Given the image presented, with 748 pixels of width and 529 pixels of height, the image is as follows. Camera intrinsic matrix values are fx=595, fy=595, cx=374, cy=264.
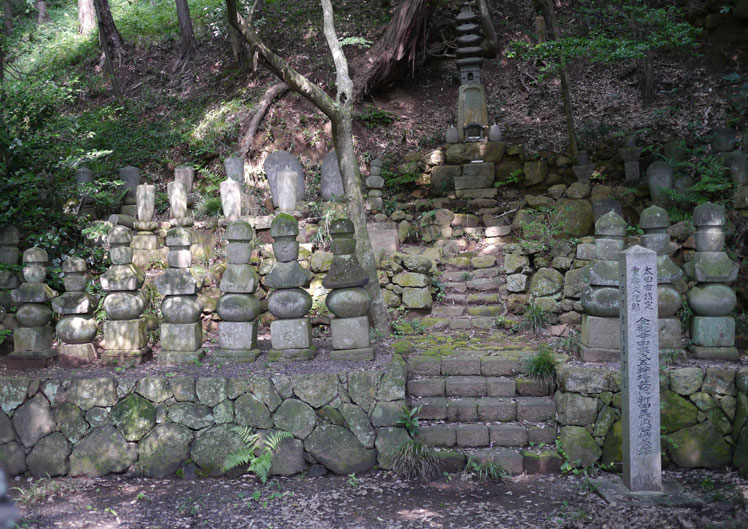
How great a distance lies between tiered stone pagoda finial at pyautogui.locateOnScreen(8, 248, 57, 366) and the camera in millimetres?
6176

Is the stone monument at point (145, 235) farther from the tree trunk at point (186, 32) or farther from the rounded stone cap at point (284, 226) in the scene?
the tree trunk at point (186, 32)

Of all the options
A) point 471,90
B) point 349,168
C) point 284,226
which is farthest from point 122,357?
point 471,90

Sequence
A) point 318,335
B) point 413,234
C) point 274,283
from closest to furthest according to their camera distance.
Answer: point 274,283, point 318,335, point 413,234

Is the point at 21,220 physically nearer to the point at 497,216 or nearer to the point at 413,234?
the point at 413,234

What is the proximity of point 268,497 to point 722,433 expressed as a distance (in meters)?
4.06

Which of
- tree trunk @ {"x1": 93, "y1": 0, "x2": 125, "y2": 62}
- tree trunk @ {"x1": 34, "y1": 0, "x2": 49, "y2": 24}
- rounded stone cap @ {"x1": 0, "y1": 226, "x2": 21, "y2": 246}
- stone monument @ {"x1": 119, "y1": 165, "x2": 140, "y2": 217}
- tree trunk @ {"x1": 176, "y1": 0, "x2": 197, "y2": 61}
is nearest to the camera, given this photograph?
rounded stone cap @ {"x1": 0, "y1": 226, "x2": 21, "y2": 246}

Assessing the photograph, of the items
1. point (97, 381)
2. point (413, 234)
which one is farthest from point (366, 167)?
point (97, 381)

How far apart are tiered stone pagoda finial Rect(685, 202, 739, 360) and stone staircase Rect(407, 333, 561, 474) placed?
1557 mm

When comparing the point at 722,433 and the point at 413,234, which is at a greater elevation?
the point at 413,234

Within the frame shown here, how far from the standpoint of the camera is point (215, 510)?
4758 mm

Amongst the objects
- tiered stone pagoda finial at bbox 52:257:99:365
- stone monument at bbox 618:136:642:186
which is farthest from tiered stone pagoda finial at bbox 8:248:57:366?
stone monument at bbox 618:136:642:186

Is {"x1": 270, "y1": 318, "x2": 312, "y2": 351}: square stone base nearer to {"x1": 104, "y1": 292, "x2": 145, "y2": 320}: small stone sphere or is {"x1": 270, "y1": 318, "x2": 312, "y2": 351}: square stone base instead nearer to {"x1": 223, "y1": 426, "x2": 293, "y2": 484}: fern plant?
{"x1": 223, "y1": 426, "x2": 293, "y2": 484}: fern plant

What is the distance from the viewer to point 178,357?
6.07m

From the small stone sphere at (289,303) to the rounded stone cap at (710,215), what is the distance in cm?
394
